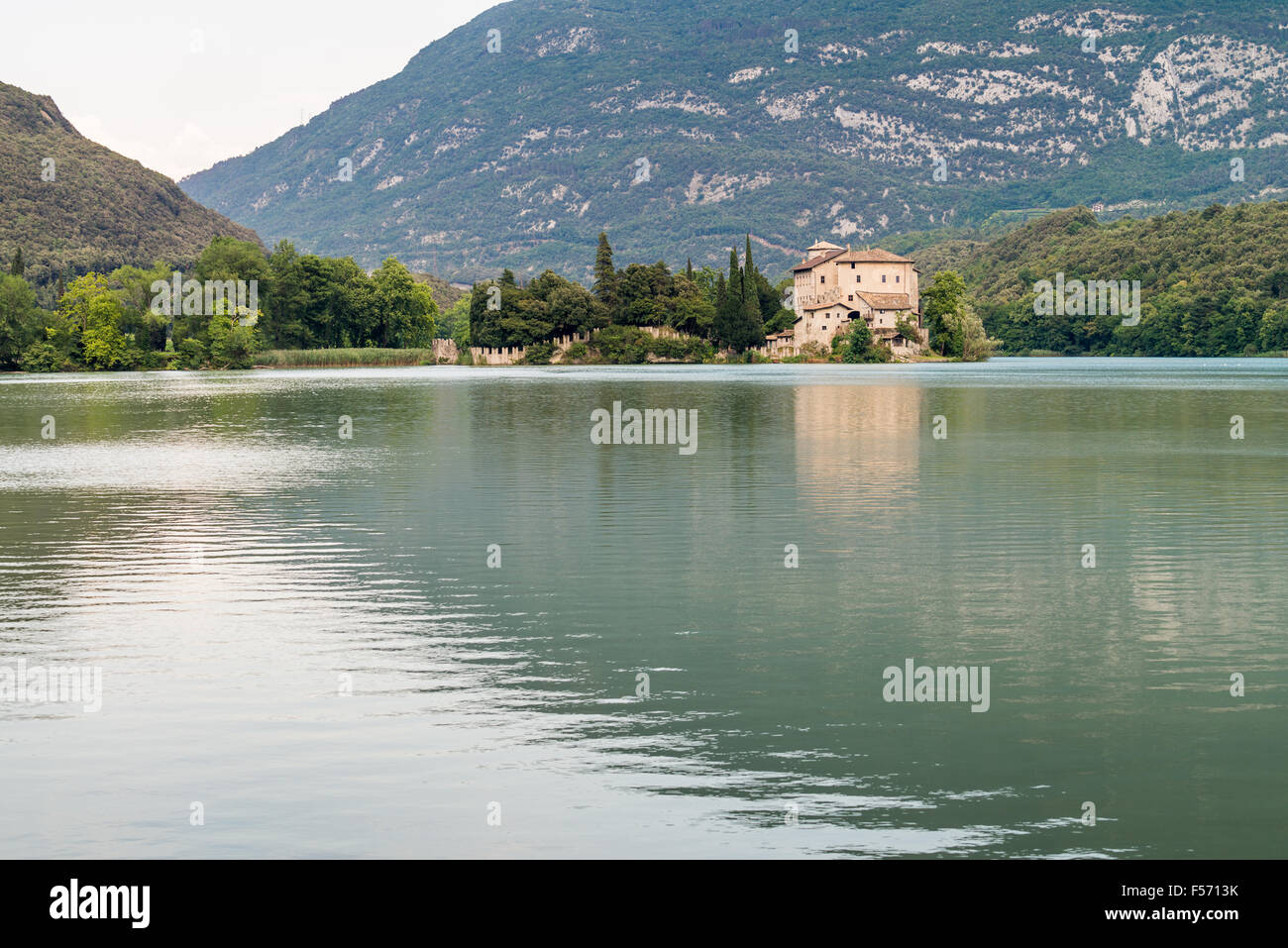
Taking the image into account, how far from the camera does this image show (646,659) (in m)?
13.3

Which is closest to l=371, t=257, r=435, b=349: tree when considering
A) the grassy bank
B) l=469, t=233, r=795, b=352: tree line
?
the grassy bank

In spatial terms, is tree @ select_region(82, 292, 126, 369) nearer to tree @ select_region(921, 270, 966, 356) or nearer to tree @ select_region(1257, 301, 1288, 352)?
tree @ select_region(921, 270, 966, 356)

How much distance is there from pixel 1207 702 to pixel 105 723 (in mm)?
9776

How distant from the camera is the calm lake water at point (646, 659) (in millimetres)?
8875

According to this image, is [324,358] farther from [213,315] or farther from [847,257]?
[847,257]

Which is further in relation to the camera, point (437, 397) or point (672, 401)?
point (437, 397)

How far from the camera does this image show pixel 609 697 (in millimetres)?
11844

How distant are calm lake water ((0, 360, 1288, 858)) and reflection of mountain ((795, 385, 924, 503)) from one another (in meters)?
0.36

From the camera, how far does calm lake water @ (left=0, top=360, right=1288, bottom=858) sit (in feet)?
29.1

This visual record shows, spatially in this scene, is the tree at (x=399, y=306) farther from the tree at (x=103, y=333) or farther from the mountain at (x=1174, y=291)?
the mountain at (x=1174, y=291)

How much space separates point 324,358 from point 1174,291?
343ft

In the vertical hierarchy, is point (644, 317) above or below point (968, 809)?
above
